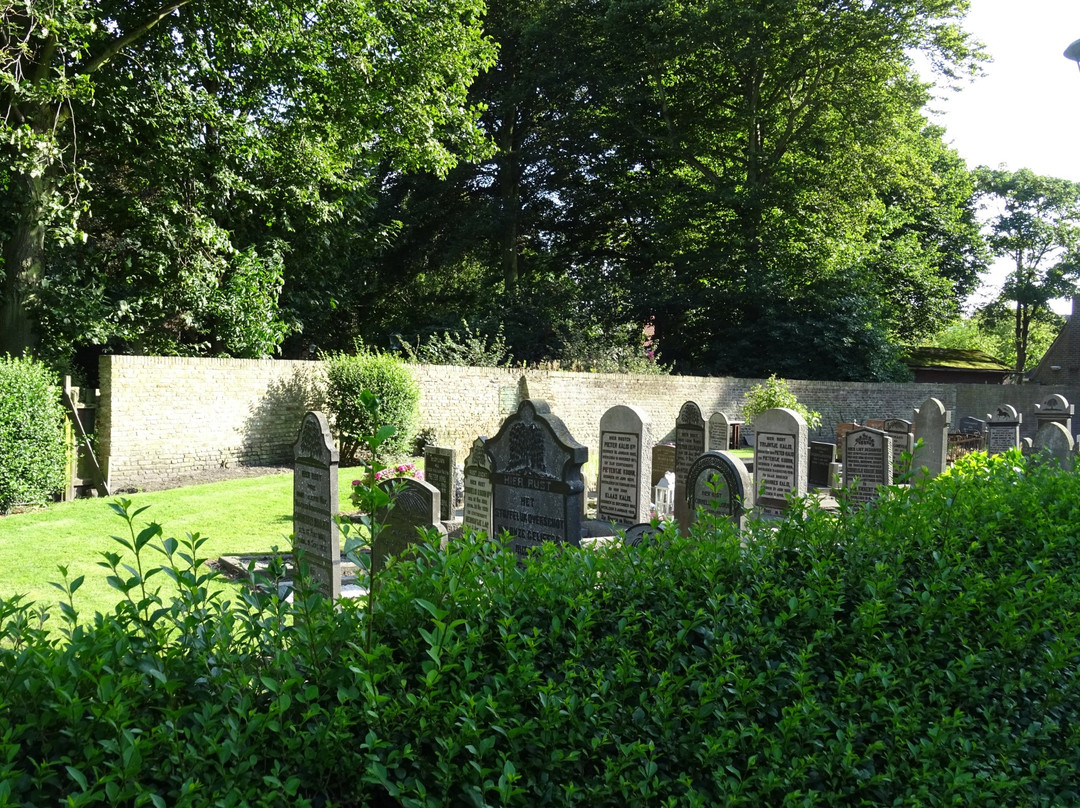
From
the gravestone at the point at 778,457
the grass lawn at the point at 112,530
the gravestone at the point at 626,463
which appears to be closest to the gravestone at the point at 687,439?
the gravestone at the point at 778,457

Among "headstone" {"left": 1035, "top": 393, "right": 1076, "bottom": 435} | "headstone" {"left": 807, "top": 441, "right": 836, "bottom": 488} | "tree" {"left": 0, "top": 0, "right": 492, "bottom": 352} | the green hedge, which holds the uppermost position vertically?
"tree" {"left": 0, "top": 0, "right": 492, "bottom": 352}

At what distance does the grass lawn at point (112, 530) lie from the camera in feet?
26.4

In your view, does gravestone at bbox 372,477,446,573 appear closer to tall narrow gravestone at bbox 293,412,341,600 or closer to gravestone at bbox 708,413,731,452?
tall narrow gravestone at bbox 293,412,341,600

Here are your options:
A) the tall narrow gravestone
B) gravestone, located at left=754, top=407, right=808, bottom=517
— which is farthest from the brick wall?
gravestone, located at left=754, top=407, right=808, bottom=517

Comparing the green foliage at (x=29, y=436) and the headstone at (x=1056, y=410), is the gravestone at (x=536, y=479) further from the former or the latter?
the headstone at (x=1056, y=410)

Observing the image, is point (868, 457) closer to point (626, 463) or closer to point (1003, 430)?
point (626, 463)

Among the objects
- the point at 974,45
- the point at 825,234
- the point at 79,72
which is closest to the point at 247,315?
the point at 79,72

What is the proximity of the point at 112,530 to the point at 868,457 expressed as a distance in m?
11.4

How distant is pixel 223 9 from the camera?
17.8 meters

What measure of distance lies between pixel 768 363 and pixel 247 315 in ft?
64.4

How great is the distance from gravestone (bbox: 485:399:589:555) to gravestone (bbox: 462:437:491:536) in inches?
52.9

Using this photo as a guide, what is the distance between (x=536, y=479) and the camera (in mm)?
7305

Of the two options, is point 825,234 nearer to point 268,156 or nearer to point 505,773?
point 268,156

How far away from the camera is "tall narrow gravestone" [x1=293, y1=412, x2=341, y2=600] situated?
23.9 feet
